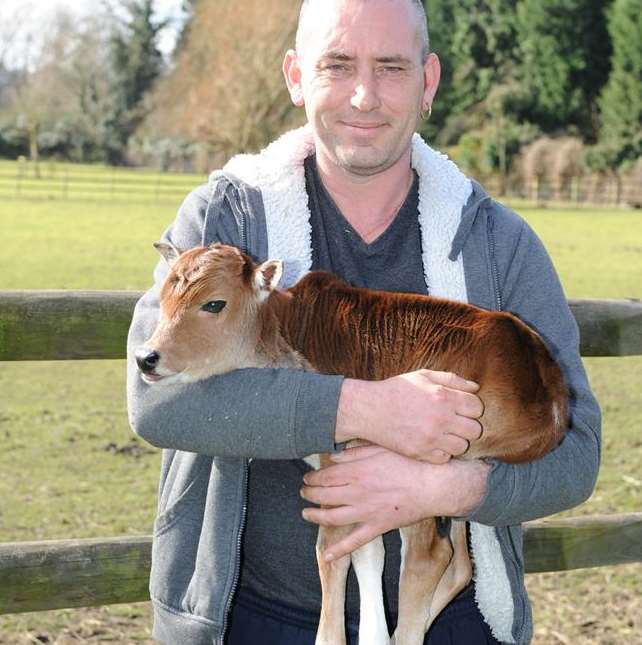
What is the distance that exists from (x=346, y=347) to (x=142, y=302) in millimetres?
551

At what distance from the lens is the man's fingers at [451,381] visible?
2.43 m

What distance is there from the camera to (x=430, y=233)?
2945mm

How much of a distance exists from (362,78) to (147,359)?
986 mm

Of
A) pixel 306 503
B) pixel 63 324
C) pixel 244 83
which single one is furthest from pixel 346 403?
pixel 244 83

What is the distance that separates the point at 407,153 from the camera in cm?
308

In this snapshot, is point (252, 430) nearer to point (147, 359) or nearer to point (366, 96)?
point (147, 359)

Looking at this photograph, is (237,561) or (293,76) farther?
(293,76)

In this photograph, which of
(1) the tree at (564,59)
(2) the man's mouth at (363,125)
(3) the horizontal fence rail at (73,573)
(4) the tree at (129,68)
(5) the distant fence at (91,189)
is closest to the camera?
(2) the man's mouth at (363,125)

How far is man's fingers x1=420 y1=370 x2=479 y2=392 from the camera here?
7.98ft

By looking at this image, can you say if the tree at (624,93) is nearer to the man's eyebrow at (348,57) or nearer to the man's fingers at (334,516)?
the man's eyebrow at (348,57)

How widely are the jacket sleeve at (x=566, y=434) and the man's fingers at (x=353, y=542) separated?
28cm

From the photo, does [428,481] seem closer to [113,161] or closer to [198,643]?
[198,643]

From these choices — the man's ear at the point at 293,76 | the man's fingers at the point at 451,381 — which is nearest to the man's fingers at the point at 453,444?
the man's fingers at the point at 451,381

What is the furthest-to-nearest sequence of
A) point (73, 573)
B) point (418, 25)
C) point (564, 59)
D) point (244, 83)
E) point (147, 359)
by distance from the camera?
point (564, 59) → point (244, 83) → point (73, 573) → point (418, 25) → point (147, 359)
